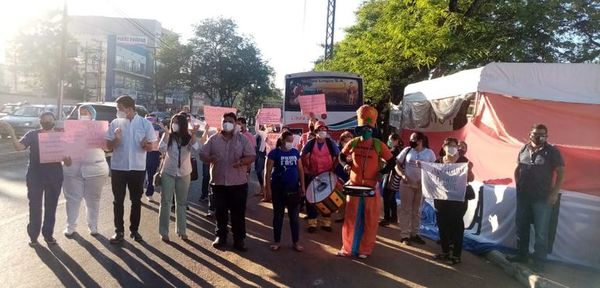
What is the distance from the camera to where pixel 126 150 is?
667cm

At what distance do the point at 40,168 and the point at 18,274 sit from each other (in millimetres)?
1604

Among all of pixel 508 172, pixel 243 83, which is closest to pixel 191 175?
pixel 508 172

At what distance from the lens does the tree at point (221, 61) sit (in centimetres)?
5378

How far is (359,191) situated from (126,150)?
311cm

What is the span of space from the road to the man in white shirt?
1.88 feet

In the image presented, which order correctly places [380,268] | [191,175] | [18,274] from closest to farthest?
[18,274]
[380,268]
[191,175]

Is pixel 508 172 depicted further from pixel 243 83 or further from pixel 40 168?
pixel 243 83

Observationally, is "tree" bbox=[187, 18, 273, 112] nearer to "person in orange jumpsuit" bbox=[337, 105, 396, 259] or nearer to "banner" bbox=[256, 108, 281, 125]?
"banner" bbox=[256, 108, 281, 125]

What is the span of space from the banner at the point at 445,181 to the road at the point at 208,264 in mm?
907

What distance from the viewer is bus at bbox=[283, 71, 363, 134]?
604 inches

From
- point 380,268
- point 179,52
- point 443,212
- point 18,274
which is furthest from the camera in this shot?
point 179,52

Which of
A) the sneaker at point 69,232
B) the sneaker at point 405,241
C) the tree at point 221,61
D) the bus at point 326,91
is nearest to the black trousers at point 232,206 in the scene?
the sneaker at point 69,232

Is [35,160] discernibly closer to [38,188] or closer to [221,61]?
[38,188]

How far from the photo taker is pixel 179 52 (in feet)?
175
